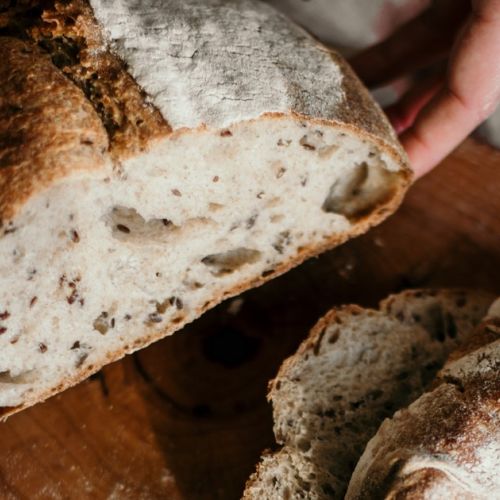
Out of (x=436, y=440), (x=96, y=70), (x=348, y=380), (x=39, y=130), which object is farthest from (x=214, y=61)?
(x=436, y=440)

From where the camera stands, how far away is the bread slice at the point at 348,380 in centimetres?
205

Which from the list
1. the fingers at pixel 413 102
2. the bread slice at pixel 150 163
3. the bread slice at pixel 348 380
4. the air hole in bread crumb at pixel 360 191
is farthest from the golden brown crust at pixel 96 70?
the fingers at pixel 413 102

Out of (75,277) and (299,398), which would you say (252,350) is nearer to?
(299,398)

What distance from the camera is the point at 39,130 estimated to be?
1710mm

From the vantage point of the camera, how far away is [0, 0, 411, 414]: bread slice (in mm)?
1760

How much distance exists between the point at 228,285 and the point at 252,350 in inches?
9.4

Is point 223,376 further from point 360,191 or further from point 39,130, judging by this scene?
point 39,130

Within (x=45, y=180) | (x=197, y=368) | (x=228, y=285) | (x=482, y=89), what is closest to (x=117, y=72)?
(x=45, y=180)

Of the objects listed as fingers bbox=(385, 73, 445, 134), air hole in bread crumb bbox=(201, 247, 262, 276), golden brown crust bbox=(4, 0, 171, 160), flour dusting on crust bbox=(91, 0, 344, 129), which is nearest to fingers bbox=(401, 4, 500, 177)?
fingers bbox=(385, 73, 445, 134)

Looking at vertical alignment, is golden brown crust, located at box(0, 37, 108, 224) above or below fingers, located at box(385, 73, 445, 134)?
above

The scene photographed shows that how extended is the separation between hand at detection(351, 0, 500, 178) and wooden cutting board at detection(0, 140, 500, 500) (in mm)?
249

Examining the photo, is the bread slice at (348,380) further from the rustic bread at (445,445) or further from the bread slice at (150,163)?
the bread slice at (150,163)

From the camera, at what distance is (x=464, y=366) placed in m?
1.98

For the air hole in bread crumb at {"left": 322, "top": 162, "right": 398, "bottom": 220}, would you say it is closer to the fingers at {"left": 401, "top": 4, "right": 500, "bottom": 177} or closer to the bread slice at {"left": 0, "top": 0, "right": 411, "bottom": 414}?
the bread slice at {"left": 0, "top": 0, "right": 411, "bottom": 414}
